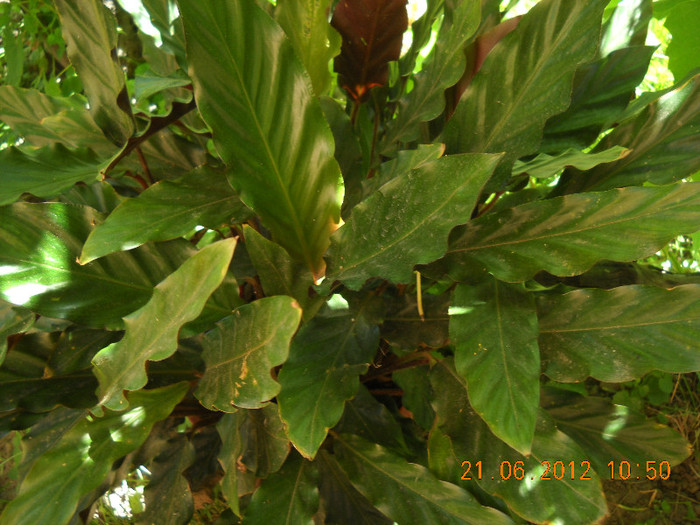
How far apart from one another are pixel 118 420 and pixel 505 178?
1.86 ft

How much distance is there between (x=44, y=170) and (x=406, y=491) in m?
0.66

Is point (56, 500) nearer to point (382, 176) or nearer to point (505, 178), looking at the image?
point (382, 176)

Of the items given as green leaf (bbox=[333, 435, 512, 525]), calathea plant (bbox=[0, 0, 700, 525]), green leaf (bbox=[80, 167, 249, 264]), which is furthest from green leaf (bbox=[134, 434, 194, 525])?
Result: green leaf (bbox=[80, 167, 249, 264])

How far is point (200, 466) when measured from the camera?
862 millimetres

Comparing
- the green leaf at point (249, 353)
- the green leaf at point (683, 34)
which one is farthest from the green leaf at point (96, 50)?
the green leaf at point (683, 34)

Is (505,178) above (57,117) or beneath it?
beneath

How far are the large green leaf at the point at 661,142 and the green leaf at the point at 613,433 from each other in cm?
31

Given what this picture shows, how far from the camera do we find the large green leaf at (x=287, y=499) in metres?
0.70

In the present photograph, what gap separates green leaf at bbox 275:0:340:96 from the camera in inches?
30.5

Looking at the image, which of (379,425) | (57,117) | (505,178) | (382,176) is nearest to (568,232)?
(505,178)

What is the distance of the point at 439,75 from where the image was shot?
79cm

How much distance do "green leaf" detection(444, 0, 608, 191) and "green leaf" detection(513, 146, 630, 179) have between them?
0.02 m

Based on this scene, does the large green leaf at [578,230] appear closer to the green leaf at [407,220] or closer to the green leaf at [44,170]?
→ the green leaf at [407,220]

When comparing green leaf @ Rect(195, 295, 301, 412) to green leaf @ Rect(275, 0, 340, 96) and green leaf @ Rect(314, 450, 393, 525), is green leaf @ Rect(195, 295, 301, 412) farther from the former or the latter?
green leaf @ Rect(275, 0, 340, 96)
